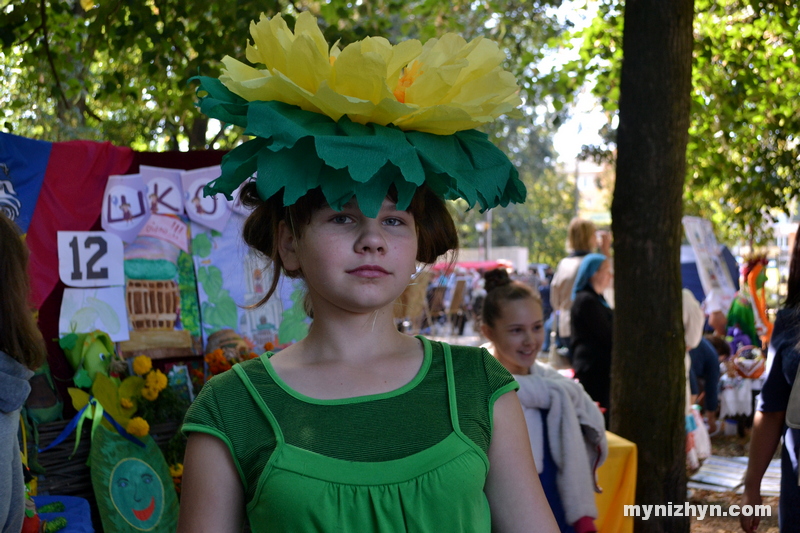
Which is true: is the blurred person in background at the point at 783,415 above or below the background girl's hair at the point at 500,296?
below

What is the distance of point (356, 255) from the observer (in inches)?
52.4

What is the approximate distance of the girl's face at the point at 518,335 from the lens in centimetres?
328

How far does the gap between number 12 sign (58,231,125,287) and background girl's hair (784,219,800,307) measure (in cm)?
275

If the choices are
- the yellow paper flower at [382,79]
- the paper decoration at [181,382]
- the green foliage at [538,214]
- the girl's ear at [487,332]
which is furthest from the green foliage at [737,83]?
the green foliage at [538,214]

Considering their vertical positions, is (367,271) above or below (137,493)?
above

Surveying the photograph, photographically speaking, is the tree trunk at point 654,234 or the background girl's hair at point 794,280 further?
the tree trunk at point 654,234

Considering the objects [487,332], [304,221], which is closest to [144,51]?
[487,332]

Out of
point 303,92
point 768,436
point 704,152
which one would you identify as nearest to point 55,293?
point 303,92

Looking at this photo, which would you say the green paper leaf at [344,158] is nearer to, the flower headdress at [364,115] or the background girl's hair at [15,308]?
the flower headdress at [364,115]

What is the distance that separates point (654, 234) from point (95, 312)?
254 centimetres

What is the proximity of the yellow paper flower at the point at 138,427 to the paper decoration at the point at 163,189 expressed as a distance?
104 centimetres

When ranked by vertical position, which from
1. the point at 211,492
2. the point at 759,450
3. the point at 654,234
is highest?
the point at 654,234

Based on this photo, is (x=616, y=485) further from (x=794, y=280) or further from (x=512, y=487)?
(x=512, y=487)

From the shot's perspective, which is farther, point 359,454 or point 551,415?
point 551,415
